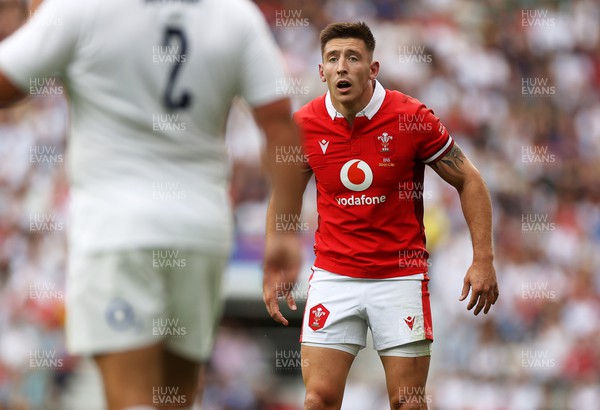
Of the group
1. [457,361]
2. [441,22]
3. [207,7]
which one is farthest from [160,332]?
[441,22]

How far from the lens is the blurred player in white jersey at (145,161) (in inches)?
161

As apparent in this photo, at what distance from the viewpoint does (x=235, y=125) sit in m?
14.9

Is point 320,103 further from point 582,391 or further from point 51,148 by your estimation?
point 51,148

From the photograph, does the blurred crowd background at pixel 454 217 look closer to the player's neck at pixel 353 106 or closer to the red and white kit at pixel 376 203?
the red and white kit at pixel 376 203

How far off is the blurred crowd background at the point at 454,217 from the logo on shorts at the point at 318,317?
5.99m

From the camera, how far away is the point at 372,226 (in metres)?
6.67

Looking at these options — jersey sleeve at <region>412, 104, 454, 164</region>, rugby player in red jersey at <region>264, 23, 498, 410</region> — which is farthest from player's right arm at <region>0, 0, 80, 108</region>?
jersey sleeve at <region>412, 104, 454, 164</region>

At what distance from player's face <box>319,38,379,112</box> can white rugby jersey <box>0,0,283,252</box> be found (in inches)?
95.9

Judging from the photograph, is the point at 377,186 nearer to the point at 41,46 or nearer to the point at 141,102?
the point at 141,102

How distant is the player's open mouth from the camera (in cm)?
672

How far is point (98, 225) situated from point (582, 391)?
→ 9.70 meters

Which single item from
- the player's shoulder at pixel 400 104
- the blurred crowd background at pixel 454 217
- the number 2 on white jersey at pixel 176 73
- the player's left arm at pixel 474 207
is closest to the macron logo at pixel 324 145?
the player's shoulder at pixel 400 104

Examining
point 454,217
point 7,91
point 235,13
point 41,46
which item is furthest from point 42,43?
point 454,217

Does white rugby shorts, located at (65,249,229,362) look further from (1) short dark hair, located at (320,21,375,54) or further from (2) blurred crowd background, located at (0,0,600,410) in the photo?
(2) blurred crowd background, located at (0,0,600,410)
